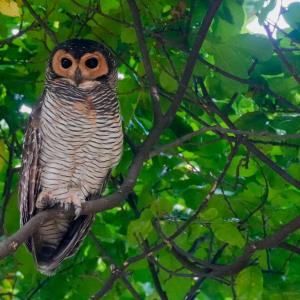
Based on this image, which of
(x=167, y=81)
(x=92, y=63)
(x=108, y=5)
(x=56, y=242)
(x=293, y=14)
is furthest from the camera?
(x=56, y=242)

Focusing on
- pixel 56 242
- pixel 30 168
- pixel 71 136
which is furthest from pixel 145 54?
pixel 56 242

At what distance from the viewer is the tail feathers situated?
3.46 m

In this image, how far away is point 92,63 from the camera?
3461mm

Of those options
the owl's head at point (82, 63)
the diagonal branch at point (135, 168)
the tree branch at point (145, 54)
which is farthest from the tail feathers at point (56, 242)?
the tree branch at point (145, 54)

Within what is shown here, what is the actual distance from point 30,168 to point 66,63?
0.48 meters

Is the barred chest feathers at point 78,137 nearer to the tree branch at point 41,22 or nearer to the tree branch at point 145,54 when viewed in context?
the tree branch at point 41,22

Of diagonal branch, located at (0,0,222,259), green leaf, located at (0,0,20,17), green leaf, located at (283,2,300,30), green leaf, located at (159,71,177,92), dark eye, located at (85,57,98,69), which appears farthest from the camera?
dark eye, located at (85,57,98,69)

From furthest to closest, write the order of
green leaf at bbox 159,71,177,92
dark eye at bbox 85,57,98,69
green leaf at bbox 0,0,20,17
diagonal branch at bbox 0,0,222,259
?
dark eye at bbox 85,57,98,69 < green leaf at bbox 159,71,177,92 < green leaf at bbox 0,0,20,17 < diagonal branch at bbox 0,0,222,259

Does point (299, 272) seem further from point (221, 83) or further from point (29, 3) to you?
point (29, 3)

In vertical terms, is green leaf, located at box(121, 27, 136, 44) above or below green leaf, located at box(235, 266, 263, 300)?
above

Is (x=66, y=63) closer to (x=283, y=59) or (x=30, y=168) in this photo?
(x=30, y=168)

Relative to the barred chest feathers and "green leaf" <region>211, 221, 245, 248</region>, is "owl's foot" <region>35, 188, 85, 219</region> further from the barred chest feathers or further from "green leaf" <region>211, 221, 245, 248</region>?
"green leaf" <region>211, 221, 245, 248</region>

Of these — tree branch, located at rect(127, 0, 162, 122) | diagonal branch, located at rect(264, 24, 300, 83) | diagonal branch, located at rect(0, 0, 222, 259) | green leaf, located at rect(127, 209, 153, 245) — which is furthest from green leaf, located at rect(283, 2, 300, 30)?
green leaf, located at rect(127, 209, 153, 245)

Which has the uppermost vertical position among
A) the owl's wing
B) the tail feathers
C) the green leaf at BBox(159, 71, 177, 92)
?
the green leaf at BBox(159, 71, 177, 92)
